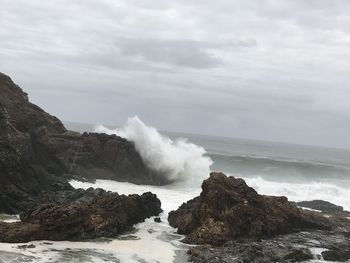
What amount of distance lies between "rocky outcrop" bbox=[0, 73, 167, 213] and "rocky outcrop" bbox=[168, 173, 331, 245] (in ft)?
21.8

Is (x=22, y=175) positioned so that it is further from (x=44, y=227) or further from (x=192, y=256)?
(x=192, y=256)

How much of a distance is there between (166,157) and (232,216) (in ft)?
61.6

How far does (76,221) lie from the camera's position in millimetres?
16656

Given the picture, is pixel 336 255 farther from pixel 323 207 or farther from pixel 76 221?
pixel 323 207

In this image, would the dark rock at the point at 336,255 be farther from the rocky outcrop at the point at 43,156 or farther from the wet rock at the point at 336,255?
the rocky outcrop at the point at 43,156

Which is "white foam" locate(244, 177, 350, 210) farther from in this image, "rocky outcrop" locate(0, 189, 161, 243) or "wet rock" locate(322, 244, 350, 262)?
"rocky outcrop" locate(0, 189, 161, 243)

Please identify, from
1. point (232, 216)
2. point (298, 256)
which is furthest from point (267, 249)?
point (232, 216)

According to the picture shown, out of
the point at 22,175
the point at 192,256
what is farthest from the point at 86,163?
the point at 192,256

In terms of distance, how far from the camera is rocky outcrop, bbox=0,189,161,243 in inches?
613

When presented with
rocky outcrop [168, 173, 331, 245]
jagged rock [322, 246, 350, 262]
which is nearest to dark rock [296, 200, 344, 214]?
rocky outcrop [168, 173, 331, 245]

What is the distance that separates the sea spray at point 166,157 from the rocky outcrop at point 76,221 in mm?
16179

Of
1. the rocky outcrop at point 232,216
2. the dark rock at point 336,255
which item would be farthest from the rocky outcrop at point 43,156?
the dark rock at point 336,255

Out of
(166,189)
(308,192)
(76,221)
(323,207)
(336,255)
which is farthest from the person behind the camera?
(308,192)

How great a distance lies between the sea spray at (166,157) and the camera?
1422 inches
